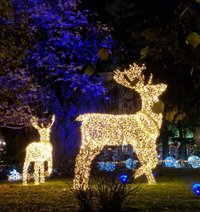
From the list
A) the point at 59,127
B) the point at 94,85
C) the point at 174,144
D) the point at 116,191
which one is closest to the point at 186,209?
the point at 116,191

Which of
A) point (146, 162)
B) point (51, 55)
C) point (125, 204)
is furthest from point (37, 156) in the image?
point (125, 204)

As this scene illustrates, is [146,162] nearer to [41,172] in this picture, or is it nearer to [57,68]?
[41,172]

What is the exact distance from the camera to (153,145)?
16.1 meters

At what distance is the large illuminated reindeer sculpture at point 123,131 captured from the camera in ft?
49.8

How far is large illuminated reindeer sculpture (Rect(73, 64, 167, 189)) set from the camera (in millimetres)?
15164

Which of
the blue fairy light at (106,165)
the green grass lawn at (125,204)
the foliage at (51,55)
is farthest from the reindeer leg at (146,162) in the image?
the blue fairy light at (106,165)

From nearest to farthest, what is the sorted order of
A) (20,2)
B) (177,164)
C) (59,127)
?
(20,2)
(59,127)
(177,164)

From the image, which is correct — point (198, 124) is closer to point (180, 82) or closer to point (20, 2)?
point (20, 2)

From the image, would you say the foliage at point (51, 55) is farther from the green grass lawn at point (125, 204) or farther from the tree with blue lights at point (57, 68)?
the green grass lawn at point (125, 204)

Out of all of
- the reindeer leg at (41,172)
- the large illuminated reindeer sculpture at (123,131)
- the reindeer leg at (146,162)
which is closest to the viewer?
the large illuminated reindeer sculpture at (123,131)

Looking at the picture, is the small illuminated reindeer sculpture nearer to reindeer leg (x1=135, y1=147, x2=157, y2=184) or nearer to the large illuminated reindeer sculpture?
the large illuminated reindeer sculpture

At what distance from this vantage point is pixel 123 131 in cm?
1574

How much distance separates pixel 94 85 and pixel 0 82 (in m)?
5.82

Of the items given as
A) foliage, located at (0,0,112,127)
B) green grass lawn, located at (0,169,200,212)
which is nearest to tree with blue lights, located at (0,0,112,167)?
foliage, located at (0,0,112,127)
